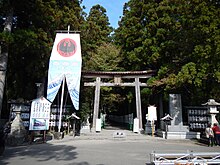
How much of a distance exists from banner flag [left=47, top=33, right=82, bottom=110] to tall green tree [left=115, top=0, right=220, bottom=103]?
19.1ft

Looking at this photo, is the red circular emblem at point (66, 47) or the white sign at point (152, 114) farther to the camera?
the white sign at point (152, 114)

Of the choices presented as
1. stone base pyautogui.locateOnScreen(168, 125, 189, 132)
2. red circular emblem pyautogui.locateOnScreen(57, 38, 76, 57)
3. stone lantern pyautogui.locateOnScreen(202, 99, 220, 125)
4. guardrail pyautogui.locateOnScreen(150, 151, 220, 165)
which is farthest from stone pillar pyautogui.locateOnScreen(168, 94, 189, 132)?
red circular emblem pyautogui.locateOnScreen(57, 38, 76, 57)

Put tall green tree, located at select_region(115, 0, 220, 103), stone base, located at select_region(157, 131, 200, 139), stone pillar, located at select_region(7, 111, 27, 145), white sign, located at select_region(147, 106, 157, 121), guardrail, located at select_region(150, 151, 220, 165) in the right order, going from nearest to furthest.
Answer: guardrail, located at select_region(150, 151, 220, 165) → stone pillar, located at select_region(7, 111, 27, 145) → tall green tree, located at select_region(115, 0, 220, 103) → stone base, located at select_region(157, 131, 200, 139) → white sign, located at select_region(147, 106, 157, 121)

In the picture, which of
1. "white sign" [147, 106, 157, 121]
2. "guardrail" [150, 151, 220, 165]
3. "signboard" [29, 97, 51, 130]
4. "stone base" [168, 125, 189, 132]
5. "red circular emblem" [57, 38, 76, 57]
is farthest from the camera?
"white sign" [147, 106, 157, 121]

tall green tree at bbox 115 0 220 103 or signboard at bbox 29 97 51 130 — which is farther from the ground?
tall green tree at bbox 115 0 220 103

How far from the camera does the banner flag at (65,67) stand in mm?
12266

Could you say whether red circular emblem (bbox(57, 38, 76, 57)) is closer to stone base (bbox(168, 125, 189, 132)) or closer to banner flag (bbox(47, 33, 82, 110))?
banner flag (bbox(47, 33, 82, 110))

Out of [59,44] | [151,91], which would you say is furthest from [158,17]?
[59,44]

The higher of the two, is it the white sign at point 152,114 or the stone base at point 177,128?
the white sign at point 152,114

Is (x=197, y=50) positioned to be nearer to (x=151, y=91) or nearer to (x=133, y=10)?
(x=151, y=91)

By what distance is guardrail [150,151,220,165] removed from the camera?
5.33m

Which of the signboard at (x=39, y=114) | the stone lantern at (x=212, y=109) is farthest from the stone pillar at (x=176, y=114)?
the signboard at (x=39, y=114)

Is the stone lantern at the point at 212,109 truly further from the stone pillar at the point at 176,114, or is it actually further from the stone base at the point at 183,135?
the stone pillar at the point at 176,114

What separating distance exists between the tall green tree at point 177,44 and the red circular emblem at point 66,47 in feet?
19.6
